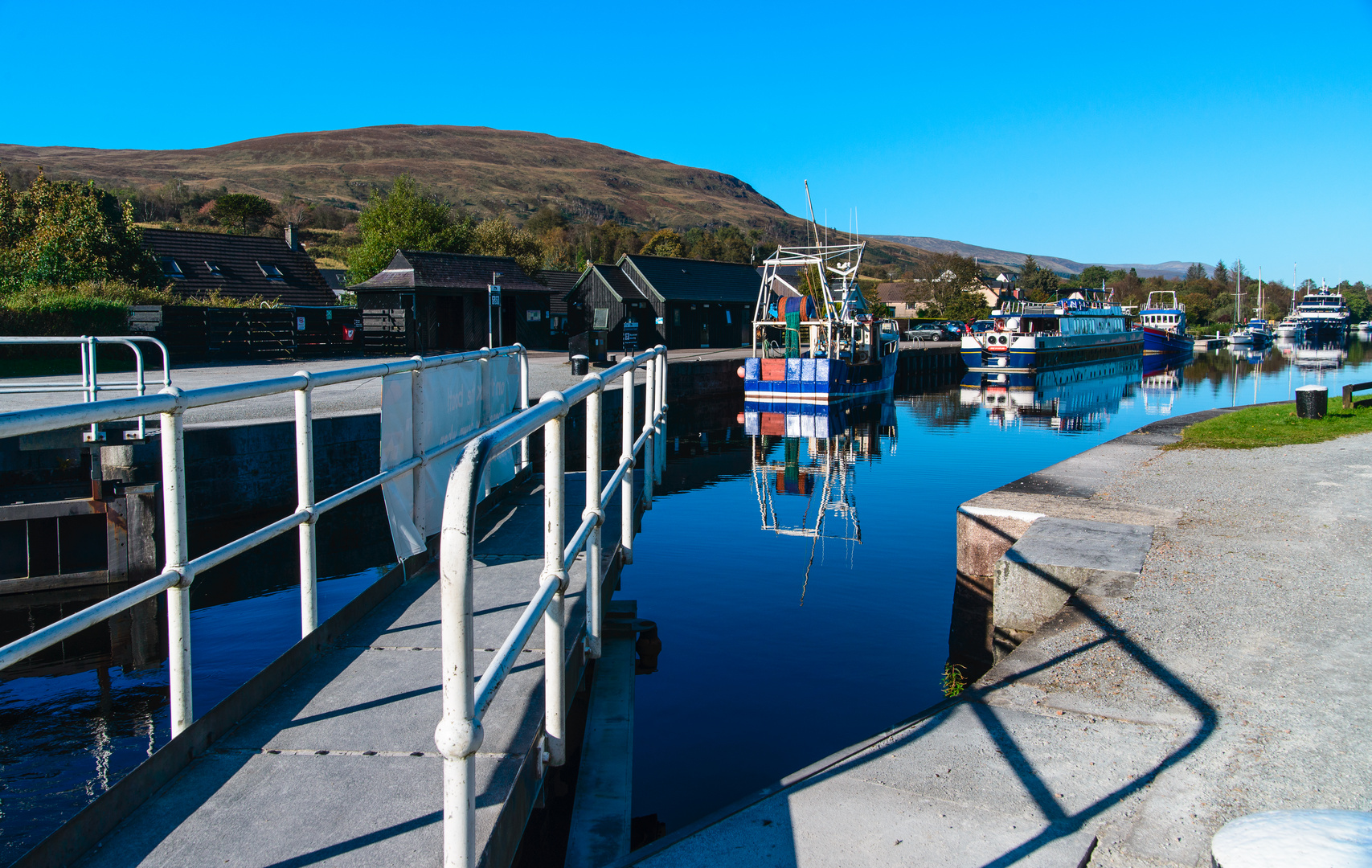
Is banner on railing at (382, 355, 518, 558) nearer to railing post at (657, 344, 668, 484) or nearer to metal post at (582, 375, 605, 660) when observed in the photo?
metal post at (582, 375, 605, 660)

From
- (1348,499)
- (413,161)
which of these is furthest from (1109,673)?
(413,161)

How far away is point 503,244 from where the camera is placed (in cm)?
6631

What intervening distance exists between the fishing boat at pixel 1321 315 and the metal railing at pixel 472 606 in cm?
9844

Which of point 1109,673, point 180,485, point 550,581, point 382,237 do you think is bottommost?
point 1109,673

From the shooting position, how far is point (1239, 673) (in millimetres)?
4469

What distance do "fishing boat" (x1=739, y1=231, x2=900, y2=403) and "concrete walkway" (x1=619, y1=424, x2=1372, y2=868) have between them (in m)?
23.5

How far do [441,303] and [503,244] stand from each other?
102ft

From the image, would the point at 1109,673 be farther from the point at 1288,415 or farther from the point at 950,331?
the point at 950,331

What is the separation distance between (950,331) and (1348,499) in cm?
6079

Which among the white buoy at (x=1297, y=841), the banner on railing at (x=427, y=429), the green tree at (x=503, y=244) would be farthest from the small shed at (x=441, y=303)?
the white buoy at (x=1297, y=841)

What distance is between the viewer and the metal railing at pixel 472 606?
6.20ft

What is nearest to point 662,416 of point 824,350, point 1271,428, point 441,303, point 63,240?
point 1271,428

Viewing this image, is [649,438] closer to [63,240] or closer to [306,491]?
[306,491]

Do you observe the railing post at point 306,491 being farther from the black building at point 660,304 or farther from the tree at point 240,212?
the tree at point 240,212
